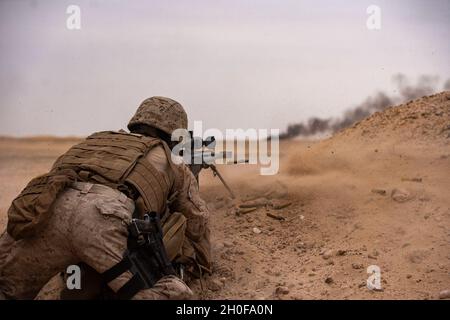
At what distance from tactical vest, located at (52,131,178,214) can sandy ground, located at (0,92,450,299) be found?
89 centimetres

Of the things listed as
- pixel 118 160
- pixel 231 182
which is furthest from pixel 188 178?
pixel 231 182

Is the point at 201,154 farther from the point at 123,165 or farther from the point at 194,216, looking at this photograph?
the point at 123,165

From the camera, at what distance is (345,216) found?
17.2 feet

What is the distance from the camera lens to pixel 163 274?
3652mm

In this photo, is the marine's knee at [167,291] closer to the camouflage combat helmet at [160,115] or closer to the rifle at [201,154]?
the camouflage combat helmet at [160,115]

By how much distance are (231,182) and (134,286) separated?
11.3 ft

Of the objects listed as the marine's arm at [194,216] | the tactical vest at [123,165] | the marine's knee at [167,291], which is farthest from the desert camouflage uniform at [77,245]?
the marine's arm at [194,216]

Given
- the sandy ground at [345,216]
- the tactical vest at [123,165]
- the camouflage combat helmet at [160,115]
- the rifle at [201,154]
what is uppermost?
the camouflage combat helmet at [160,115]

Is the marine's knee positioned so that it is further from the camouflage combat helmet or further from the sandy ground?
the camouflage combat helmet

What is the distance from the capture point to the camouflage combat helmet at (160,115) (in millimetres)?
4297

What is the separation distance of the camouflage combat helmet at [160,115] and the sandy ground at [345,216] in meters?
1.17

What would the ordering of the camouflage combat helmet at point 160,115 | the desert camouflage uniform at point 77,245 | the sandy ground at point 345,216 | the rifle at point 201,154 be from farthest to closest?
the rifle at point 201,154 < the camouflage combat helmet at point 160,115 < the sandy ground at point 345,216 < the desert camouflage uniform at point 77,245

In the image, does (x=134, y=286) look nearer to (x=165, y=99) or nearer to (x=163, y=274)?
(x=163, y=274)

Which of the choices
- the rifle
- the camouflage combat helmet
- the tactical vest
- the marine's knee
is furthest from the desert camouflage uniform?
the rifle
